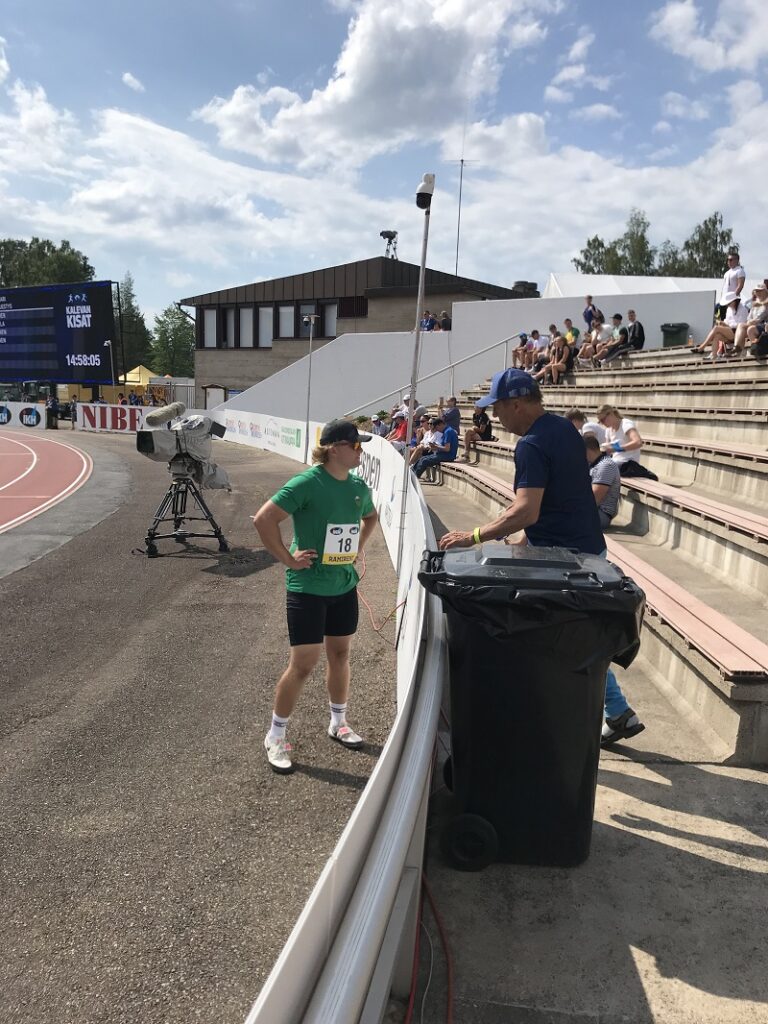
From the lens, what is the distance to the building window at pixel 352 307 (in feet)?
130

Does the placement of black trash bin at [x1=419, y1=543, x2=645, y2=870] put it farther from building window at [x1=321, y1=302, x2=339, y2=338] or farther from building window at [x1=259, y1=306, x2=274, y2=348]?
building window at [x1=259, y1=306, x2=274, y2=348]

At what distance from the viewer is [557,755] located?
274 centimetres

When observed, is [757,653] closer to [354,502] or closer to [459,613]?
[459,613]

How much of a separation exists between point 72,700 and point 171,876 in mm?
2380

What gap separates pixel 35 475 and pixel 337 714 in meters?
19.0

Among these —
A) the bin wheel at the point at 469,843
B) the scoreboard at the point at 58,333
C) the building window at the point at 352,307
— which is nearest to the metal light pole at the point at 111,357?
the scoreboard at the point at 58,333

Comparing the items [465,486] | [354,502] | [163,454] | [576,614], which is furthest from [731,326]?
[576,614]

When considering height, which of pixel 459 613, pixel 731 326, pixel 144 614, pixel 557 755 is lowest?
pixel 144 614

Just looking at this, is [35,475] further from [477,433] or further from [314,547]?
[314,547]

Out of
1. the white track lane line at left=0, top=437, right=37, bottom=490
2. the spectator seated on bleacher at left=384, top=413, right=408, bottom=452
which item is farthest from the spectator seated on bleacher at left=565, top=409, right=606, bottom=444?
the white track lane line at left=0, top=437, right=37, bottom=490

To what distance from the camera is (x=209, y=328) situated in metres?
46.1

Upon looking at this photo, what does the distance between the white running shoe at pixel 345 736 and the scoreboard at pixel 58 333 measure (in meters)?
42.6

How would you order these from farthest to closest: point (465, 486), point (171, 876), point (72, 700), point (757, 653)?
1. point (465, 486)
2. point (72, 700)
3. point (757, 653)
4. point (171, 876)

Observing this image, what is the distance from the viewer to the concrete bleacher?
3.62 m
